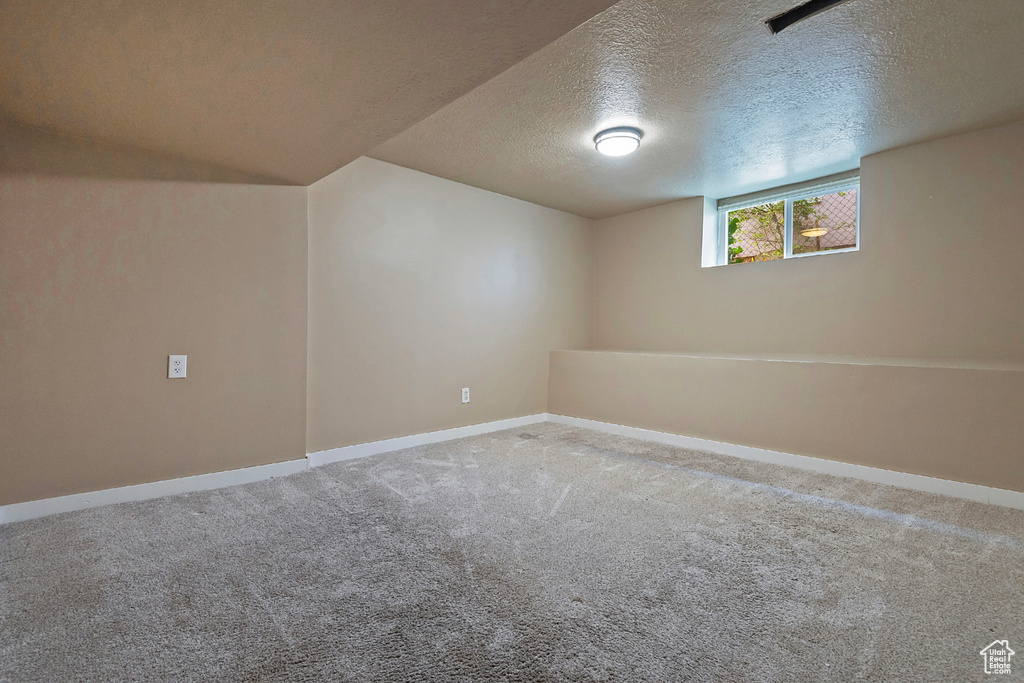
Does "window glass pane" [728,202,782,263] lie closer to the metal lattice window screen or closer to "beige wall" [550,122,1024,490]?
the metal lattice window screen

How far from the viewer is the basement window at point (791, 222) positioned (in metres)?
3.66

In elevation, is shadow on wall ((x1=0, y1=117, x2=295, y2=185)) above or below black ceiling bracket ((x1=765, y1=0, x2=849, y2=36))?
below

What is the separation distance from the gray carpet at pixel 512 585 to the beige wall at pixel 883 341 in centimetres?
41

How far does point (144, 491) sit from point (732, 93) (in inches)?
144

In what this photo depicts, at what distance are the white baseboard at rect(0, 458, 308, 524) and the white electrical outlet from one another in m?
0.56

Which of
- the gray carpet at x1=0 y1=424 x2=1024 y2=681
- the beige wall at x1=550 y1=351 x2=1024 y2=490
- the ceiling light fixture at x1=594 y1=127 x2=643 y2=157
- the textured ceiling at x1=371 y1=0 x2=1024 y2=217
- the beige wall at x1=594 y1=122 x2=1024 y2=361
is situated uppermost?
the textured ceiling at x1=371 y1=0 x2=1024 y2=217

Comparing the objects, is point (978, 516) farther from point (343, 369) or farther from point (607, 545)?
point (343, 369)

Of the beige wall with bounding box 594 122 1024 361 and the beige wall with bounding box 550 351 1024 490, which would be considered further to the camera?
the beige wall with bounding box 594 122 1024 361

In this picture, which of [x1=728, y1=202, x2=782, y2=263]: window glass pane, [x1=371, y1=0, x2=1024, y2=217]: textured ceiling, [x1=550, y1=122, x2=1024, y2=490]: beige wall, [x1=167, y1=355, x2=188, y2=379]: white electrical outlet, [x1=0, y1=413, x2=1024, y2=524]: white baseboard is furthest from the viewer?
[x1=728, y1=202, x2=782, y2=263]: window glass pane

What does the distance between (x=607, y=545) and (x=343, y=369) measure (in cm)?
213

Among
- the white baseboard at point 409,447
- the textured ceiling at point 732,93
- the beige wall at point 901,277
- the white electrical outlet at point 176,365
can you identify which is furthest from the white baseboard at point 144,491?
the beige wall at point 901,277

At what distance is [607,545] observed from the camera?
1944 millimetres

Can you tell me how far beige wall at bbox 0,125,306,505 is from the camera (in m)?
2.16

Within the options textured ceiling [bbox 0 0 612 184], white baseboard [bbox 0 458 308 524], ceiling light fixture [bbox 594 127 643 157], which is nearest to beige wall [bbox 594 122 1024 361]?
ceiling light fixture [bbox 594 127 643 157]
